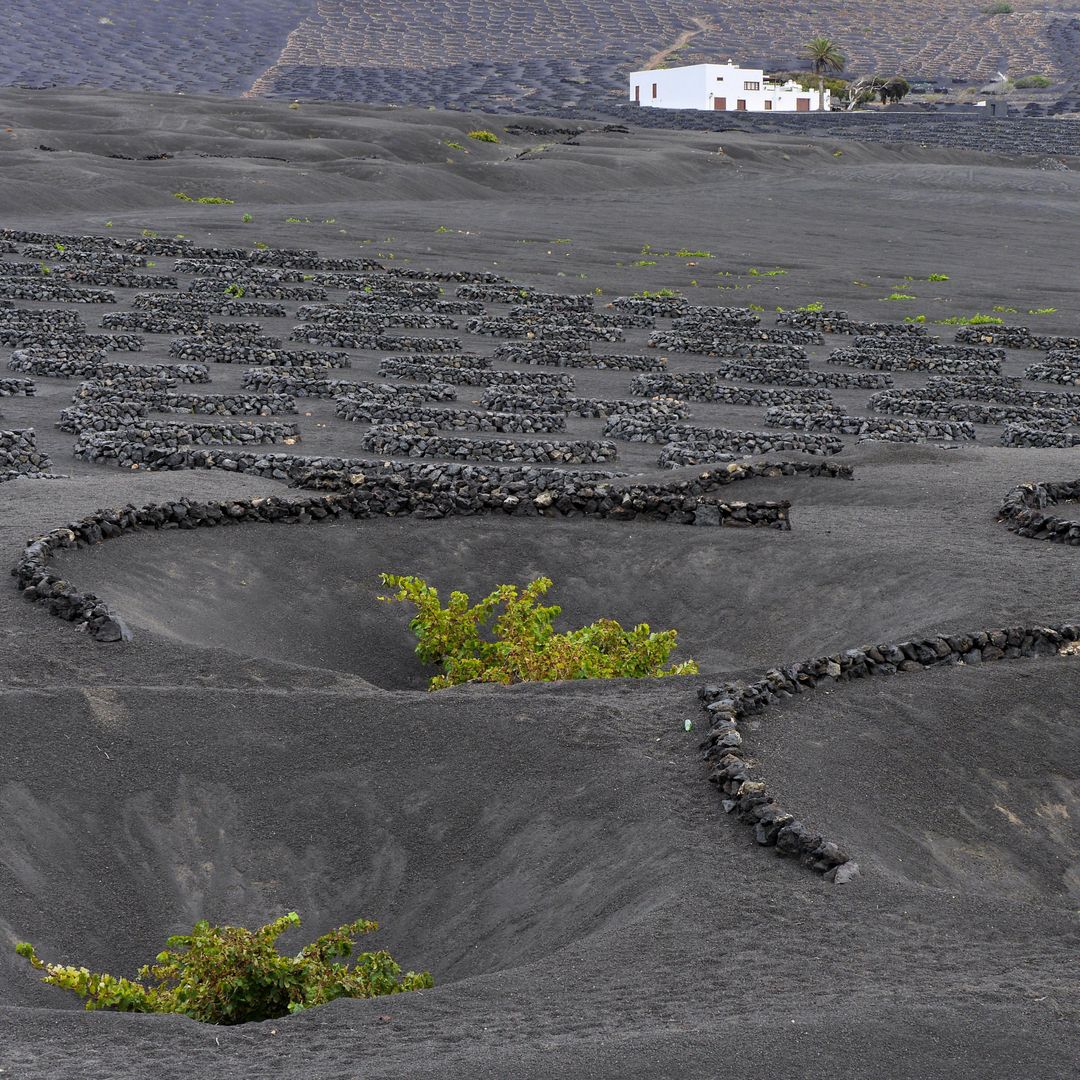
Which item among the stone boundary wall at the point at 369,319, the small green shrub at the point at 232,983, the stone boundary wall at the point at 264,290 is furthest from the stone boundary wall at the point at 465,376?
the small green shrub at the point at 232,983

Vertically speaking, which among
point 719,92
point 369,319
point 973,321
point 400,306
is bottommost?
point 369,319

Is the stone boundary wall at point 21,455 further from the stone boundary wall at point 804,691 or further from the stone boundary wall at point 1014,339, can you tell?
the stone boundary wall at point 1014,339

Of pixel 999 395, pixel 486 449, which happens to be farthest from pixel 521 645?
pixel 999 395

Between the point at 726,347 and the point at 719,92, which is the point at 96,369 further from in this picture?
the point at 719,92

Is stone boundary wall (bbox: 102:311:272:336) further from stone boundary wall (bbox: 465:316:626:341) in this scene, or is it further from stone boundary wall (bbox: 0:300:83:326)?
stone boundary wall (bbox: 465:316:626:341)

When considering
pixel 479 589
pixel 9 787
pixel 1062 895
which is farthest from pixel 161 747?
pixel 1062 895

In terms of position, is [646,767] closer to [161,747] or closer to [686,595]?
[161,747]
